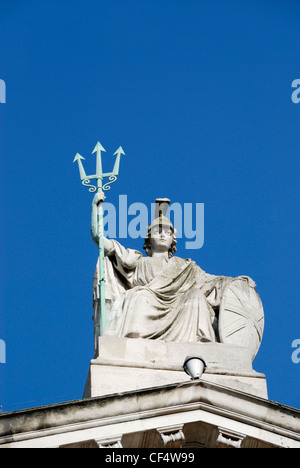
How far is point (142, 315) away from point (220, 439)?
455 cm

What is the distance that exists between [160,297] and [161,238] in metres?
1.97

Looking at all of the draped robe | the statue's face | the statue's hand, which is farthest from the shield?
the statue's hand

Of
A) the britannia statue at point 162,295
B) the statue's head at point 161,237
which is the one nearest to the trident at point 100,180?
the britannia statue at point 162,295

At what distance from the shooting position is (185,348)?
22953 millimetres

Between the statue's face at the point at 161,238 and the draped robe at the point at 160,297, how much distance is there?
357 millimetres

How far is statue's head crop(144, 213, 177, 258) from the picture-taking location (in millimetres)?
25734

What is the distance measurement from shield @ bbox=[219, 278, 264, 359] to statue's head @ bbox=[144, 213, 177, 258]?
1.82 metres

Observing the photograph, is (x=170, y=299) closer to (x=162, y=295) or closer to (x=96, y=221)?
(x=162, y=295)

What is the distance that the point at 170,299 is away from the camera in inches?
949

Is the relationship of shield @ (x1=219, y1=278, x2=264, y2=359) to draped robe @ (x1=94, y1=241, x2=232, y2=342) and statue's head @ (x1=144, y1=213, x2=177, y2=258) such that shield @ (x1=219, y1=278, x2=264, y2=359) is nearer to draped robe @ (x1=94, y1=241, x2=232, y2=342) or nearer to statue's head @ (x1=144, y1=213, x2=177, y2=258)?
draped robe @ (x1=94, y1=241, x2=232, y2=342)

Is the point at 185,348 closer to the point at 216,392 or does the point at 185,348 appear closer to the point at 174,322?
the point at 174,322

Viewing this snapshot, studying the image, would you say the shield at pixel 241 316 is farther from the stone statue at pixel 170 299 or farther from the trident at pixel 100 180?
the trident at pixel 100 180

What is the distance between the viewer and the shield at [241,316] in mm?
23594
